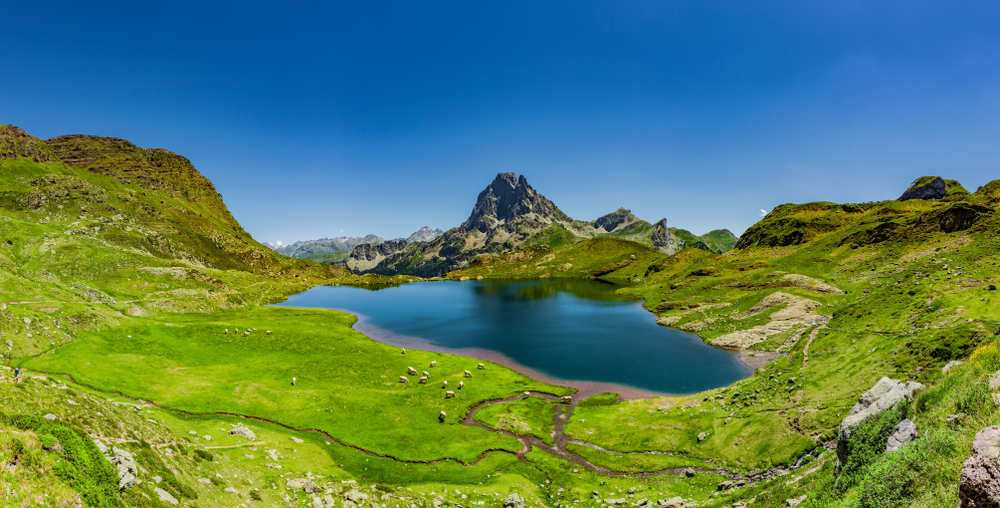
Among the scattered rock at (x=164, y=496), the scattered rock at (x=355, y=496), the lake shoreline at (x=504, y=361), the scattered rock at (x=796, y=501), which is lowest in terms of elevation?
the lake shoreline at (x=504, y=361)

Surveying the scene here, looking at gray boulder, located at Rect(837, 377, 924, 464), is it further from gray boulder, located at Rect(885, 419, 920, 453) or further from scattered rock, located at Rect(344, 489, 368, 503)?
scattered rock, located at Rect(344, 489, 368, 503)

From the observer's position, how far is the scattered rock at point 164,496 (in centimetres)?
1986

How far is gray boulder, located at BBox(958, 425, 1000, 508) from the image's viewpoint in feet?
28.9

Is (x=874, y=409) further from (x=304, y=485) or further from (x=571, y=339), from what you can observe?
(x=571, y=339)

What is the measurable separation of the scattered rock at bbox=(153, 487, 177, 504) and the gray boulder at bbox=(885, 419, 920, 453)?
34.7 m

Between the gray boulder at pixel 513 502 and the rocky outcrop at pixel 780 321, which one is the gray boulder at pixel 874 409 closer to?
the gray boulder at pixel 513 502

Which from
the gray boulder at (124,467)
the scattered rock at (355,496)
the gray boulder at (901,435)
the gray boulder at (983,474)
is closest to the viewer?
the gray boulder at (983,474)

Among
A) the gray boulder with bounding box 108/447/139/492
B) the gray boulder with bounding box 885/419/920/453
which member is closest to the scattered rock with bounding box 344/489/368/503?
the gray boulder with bounding box 108/447/139/492

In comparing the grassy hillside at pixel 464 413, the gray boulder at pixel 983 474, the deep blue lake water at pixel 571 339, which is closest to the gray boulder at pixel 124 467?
the grassy hillside at pixel 464 413

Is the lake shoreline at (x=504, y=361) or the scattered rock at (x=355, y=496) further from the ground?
the scattered rock at (x=355, y=496)

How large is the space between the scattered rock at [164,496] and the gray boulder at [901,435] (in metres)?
34.7

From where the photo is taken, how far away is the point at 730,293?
13688 cm

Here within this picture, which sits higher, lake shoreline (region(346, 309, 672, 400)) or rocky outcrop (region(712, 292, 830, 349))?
rocky outcrop (region(712, 292, 830, 349))

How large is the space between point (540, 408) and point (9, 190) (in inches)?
11302
